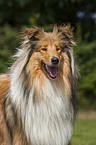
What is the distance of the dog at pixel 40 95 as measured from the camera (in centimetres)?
405

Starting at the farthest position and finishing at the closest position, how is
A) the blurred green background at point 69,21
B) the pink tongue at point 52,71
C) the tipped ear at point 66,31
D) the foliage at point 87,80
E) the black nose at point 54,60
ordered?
the blurred green background at point 69,21 → the foliage at point 87,80 → the tipped ear at point 66,31 → the pink tongue at point 52,71 → the black nose at point 54,60

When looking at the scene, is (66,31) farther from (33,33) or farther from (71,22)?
(71,22)

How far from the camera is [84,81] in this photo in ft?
43.2

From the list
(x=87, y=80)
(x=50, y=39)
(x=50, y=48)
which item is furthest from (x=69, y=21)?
(x=50, y=48)

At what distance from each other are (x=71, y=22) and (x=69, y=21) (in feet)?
0.44

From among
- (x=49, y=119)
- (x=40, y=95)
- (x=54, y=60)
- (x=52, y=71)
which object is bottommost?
(x=49, y=119)

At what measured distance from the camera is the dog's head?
4.11 metres

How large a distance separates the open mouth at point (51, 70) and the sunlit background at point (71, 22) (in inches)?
329

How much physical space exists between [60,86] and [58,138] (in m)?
0.84

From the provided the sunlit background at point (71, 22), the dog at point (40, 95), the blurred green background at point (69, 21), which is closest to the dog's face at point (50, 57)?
the dog at point (40, 95)

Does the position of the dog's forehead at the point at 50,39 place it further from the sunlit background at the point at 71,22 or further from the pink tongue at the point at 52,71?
the sunlit background at the point at 71,22

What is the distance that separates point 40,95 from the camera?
4070mm

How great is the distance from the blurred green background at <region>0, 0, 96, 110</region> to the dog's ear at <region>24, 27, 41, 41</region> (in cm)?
884

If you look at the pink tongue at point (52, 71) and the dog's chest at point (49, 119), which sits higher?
the pink tongue at point (52, 71)
